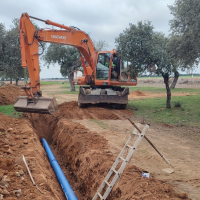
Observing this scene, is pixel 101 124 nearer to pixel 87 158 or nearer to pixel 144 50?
pixel 87 158

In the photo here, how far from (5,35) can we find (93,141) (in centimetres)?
1544

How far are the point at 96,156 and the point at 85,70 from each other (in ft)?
33.3

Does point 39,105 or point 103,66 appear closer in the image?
point 39,105

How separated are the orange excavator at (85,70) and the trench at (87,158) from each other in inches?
41.2

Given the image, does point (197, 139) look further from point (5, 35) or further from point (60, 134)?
point (5, 35)

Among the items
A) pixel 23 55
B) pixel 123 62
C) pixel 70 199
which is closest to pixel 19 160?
pixel 70 199

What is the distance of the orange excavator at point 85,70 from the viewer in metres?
10.7

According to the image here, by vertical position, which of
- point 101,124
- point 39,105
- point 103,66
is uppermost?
point 103,66

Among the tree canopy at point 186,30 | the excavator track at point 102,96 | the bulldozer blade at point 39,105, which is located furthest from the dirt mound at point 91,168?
the tree canopy at point 186,30

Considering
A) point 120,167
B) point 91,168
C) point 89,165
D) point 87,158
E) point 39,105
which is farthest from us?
point 39,105

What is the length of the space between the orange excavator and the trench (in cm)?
105

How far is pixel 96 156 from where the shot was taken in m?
7.33

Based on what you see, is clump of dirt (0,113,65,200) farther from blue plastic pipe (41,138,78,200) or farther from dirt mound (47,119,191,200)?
dirt mound (47,119,191,200)

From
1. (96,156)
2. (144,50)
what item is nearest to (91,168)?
(96,156)
